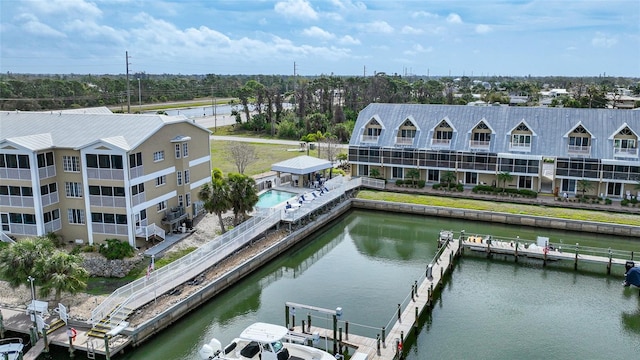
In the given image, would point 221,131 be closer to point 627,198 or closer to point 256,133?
point 256,133

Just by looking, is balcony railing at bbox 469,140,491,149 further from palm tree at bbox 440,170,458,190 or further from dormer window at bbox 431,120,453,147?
palm tree at bbox 440,170,458,190

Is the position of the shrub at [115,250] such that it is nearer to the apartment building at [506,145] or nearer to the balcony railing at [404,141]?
the apartment building at [506,145]

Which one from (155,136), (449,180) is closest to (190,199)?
(155,136)

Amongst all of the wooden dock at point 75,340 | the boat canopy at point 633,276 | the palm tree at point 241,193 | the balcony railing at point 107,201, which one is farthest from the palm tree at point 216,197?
the boat canopy at point 633,276

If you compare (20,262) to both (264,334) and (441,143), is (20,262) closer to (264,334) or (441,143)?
(264,334)

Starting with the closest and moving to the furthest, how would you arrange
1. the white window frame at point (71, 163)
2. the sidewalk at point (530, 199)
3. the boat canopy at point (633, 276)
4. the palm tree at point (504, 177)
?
1. the boat canopy at point (633, 276)
2. the white window frame at point (71, 163)
3. the sidewalk at point (530, 199)
4. the palm tree at point (504, 177)
